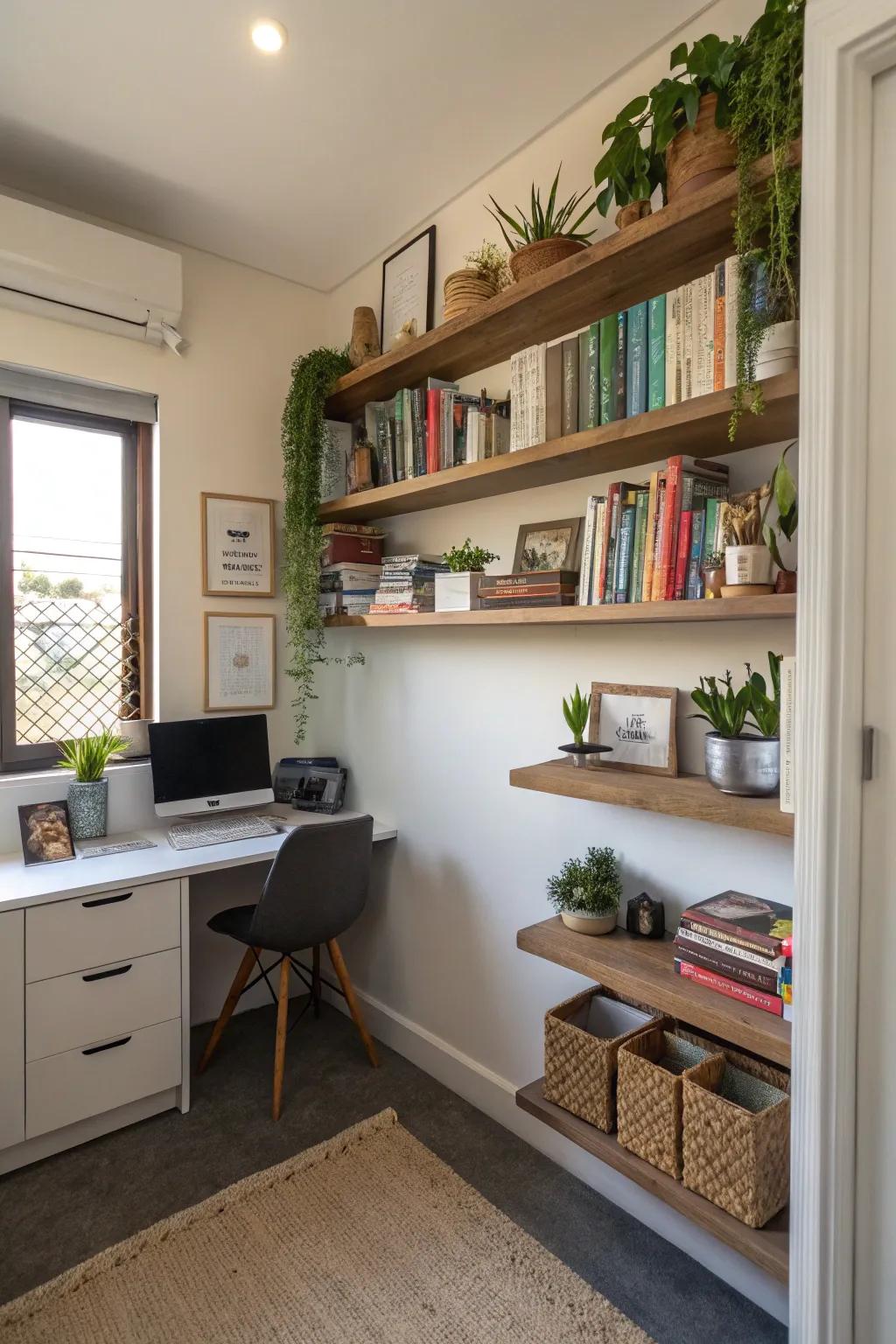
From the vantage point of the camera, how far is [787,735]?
1304mm

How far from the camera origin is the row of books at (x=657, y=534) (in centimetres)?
150

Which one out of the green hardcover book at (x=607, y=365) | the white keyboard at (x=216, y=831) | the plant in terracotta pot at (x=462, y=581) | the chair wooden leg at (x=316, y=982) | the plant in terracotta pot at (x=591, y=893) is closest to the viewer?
the green hardcover book at (x=607, y=365)

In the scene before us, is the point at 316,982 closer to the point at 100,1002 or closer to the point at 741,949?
the point at 100,1002

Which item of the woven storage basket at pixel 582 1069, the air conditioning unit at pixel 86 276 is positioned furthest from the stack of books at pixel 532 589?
the air conditioning unit at pixel 86 276

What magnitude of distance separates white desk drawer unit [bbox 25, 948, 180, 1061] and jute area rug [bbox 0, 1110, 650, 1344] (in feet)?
1.65

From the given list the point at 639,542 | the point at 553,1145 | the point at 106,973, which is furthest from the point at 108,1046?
the point at 639,542

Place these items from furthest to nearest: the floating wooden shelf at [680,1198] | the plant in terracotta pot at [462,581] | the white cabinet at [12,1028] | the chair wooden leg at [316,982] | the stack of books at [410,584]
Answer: the chair wooden leg at [316,982], the stack of books at [410,584], the plant in terracotta pot at [462,581], the white cabinet at [12,1028], the floating wooden shelf at [680,1198]

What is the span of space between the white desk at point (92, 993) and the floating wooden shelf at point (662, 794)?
101 centimetres

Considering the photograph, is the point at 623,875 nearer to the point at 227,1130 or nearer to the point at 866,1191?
the point at 866,1191

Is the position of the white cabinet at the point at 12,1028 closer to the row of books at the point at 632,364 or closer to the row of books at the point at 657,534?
the row of books at the point at 657,534

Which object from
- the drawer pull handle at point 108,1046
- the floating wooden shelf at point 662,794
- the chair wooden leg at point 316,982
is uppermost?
the floating wooden shelf at point 662,794

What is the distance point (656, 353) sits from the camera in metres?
1.56

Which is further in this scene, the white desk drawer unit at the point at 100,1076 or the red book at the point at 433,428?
the red book at the point at 433,428

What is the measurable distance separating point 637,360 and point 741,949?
1.22m
